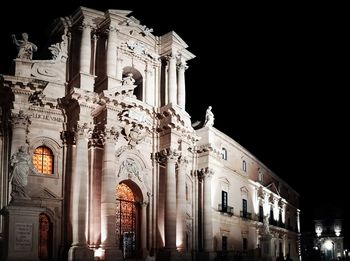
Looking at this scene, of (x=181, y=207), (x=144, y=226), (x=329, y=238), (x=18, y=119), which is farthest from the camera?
(x=329, y=238)

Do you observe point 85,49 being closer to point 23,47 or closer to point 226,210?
point 23,47

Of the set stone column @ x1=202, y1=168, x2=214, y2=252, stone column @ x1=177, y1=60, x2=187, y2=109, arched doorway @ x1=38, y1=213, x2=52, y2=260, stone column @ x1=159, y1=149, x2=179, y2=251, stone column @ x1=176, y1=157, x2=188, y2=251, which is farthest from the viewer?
stone column @ x1=202, y1=168, x2=214, y2=252

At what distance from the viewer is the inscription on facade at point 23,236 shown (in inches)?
816

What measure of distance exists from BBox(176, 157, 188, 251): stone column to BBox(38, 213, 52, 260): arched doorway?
9.09m

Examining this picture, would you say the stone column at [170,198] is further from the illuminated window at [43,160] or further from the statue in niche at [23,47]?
the statue in niche at [23,47]

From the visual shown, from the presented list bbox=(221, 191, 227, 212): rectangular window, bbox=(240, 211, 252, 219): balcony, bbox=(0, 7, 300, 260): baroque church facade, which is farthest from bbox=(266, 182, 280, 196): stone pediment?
bbox=(0, 7, 300, 260): baroque church facade

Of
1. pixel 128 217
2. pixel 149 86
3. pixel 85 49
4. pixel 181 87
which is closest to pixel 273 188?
pixel 181 87

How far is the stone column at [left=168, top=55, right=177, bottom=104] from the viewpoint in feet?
123

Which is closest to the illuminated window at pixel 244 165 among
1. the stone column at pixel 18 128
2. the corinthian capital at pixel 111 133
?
the corinthian capital at pixel 111 133

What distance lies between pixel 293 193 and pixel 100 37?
159 feet

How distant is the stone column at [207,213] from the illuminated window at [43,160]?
13.4 meters

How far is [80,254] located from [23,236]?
8672mm

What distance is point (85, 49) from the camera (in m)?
33.1

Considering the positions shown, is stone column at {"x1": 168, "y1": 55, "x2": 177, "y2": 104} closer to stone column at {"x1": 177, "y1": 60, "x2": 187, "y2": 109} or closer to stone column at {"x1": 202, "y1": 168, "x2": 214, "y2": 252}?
stone column at {"x1": 177, "y1": 60, "x2": 187, "y2": 109}
